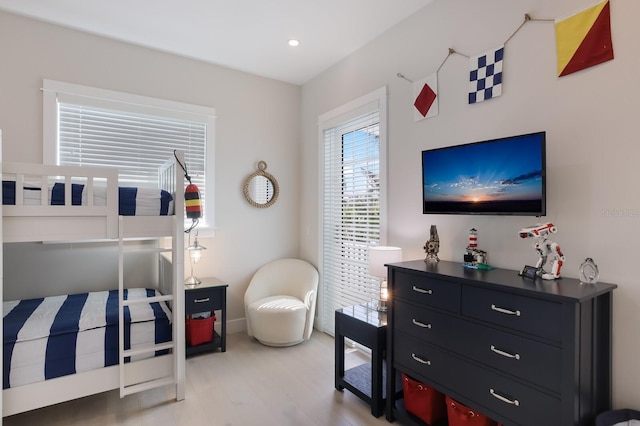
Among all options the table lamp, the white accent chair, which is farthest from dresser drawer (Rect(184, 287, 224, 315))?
the table lamp

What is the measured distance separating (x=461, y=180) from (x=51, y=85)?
3.34 meters

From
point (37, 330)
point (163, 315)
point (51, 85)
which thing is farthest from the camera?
point (51, 85)

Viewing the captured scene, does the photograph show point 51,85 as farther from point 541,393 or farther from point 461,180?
point 541,393

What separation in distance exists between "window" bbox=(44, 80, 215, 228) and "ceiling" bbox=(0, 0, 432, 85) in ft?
1.77

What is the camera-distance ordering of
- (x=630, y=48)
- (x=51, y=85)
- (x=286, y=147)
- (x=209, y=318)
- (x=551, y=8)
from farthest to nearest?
1. (x=286, y=147)
2. (x=209, y=318)
3. (x=51, y=85)
4. (x=551, y=8)
5. (x=630, y=48)

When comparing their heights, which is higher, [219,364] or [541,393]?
[541,393]

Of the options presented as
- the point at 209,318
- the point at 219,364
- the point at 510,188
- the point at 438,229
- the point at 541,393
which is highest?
the point at 510,188

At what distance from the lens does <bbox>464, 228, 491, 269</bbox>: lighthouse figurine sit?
2.06 meters

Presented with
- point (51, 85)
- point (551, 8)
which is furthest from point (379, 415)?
point (51, 85)

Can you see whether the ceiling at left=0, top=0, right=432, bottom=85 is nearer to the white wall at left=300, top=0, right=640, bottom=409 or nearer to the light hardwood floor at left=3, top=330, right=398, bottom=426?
the white wall at left=300, top=0, right=640, bottom=409

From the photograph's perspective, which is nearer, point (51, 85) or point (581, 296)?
point (581, 296)

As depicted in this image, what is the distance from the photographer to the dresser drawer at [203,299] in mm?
3068

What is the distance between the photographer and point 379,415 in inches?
86.6

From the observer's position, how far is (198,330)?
3.14 m
